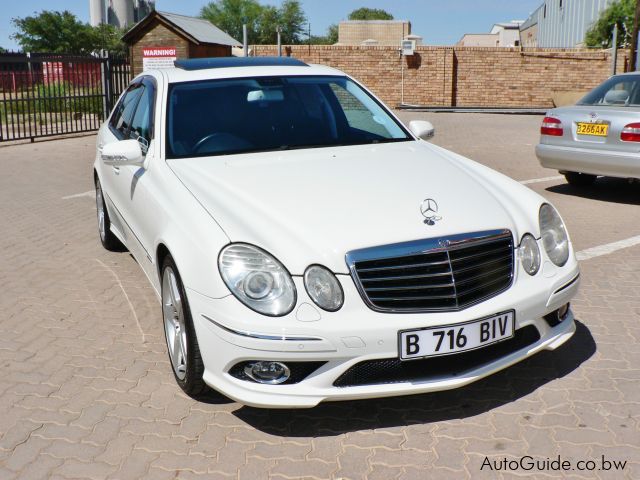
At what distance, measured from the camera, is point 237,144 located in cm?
425

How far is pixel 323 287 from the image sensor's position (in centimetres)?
293

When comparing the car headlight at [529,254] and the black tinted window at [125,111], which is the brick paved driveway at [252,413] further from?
the black tinted window at [125,111]

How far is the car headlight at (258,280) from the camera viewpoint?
2908mm

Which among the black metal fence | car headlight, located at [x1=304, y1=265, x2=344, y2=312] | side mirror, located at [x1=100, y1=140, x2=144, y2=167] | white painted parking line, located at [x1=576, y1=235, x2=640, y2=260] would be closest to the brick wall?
the black metal fence

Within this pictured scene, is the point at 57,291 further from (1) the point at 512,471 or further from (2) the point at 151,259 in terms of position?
(1) the point at 512,471

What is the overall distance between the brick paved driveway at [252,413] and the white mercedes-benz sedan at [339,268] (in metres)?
0.27

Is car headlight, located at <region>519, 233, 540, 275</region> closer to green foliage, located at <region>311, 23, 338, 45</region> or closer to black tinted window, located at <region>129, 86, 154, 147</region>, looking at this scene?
black tinted window, located at <region>129, 86, 154, 147</region>

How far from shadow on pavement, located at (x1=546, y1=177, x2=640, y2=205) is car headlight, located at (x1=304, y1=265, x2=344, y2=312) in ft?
21.2

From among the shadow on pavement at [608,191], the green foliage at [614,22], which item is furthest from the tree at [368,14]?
the shadow on pavement at [608,191]

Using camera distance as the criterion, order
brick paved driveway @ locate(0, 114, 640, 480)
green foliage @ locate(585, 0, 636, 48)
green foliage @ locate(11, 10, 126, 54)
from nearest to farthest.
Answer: brick paved driveway @ locate(0, 114, 640, 480), green foliage @ locate(585, 0, 636, 48), green foliage @ locate(11, 10, 126, 54)

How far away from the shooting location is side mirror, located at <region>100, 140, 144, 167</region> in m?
4.15

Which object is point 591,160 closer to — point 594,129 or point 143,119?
point 594,129

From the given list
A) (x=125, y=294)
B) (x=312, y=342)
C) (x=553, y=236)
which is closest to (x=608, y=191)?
(x=553, y=236)

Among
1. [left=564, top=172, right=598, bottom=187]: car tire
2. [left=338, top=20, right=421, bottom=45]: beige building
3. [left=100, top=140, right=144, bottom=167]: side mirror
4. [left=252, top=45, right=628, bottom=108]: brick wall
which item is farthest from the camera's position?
[left=338, top=20, right=421, bottom=45]: beige building
